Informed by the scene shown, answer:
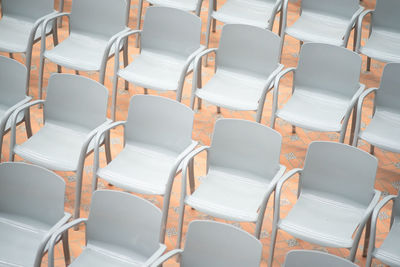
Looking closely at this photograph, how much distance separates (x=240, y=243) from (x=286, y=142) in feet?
6.95

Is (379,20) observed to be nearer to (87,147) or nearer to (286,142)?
(286,142)

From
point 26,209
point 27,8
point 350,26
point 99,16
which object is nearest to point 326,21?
point 350,26

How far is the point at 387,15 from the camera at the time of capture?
6379 mm

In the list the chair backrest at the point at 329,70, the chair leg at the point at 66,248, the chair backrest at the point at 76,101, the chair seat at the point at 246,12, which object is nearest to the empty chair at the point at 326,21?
the chair seat at the point at 246,12

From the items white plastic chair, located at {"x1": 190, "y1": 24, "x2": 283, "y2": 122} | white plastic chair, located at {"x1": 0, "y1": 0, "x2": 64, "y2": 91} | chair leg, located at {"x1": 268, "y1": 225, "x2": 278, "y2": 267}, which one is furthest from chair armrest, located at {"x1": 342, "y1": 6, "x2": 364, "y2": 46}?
white plastic chair, located at {"x1": 0, "y1": 0, "x2": 64, "y2": 91}

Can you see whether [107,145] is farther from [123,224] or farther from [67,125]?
[123,224]

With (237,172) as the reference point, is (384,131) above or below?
above

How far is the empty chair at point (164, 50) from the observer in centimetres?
574

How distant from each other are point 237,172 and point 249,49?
122cm

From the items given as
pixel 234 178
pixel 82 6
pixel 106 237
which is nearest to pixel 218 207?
pixel 234 178

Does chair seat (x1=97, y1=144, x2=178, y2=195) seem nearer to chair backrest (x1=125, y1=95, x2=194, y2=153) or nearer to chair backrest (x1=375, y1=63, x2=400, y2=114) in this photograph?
chair backrest (x1=125, y1=95, x2=194, y2=153)

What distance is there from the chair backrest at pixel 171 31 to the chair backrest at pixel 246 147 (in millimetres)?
1236

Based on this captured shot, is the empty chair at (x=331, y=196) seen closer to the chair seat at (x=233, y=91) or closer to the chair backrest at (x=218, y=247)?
the chair backrest at (x=218, y=247)

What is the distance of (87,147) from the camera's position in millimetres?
4914
